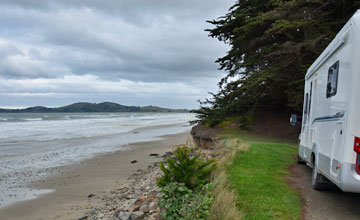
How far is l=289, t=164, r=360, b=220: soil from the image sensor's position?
5.19 metres

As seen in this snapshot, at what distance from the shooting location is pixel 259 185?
6.64m

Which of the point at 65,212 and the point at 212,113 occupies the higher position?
the point at 212,113

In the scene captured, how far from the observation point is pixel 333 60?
543 centimetres

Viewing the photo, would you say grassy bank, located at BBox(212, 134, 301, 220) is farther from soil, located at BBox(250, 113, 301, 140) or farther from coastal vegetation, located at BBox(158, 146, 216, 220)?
soil, located at BBox(250, 113, 301, 140)

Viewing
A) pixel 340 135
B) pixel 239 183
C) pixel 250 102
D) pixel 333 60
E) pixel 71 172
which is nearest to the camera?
pixel 340 135

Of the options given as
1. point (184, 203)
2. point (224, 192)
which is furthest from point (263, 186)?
point (184, 203)

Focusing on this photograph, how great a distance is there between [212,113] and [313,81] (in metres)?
12.3

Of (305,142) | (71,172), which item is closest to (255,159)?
(305,142)

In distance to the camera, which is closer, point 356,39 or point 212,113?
point 356,39

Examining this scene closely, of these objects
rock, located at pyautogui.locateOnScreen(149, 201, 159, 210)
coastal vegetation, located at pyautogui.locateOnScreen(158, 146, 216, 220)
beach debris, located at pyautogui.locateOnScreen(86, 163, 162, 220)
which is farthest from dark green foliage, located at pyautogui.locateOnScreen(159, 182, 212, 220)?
rock, located at pyautogui.locateOnScreen(149, 201, 159, 210)

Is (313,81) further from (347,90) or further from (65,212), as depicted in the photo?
(65,212)

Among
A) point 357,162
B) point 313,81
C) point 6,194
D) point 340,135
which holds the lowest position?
point 6,194

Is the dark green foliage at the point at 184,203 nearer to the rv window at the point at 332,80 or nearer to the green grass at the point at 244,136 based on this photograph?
the rv window at the point at 332,80

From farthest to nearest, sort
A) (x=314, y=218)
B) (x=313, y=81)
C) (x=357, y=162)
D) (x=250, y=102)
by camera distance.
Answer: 1. (x=250, y=102)
2. (x=313, y=81)
3. (x=314, y=218)
4. (x=357, y=162)
